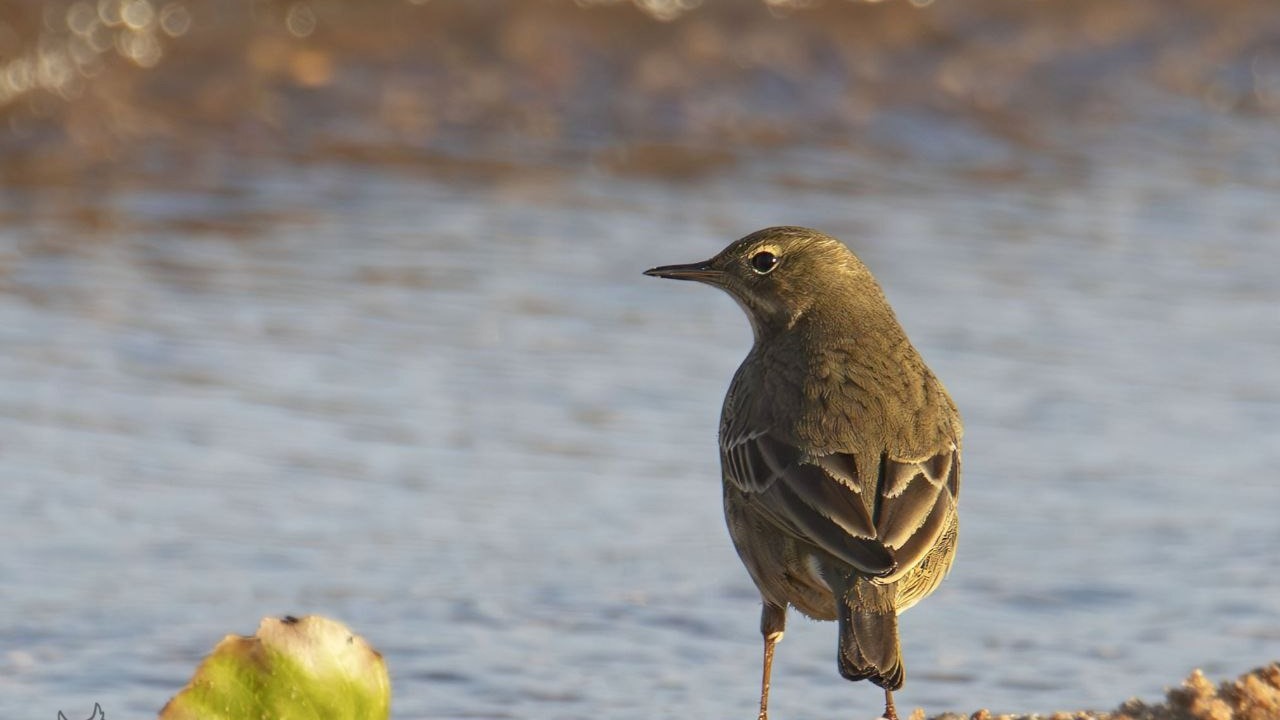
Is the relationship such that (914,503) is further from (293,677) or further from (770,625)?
(293,677)

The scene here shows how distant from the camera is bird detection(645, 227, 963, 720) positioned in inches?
212

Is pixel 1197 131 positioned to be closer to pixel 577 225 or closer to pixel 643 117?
pixel 643 117

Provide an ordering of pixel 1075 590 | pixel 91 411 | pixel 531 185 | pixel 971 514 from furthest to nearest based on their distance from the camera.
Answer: pixel 531 185 → pixel 91 411 → pixel 971 514 → pixel 1075 590

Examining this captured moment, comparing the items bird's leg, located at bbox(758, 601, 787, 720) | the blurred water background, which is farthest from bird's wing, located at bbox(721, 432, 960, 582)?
the blurred water background

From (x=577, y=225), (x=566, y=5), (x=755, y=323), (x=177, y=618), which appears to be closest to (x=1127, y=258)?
(x=577, y=225)

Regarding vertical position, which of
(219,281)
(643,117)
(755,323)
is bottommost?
(755,323)

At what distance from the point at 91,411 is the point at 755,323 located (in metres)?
3.53

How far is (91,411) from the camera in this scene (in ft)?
29.4

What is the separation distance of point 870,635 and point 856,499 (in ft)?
1.32

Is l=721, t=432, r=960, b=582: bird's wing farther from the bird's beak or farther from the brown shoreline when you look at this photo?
the bird's beak

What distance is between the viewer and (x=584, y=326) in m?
10.3

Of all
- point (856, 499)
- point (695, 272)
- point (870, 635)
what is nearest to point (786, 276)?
point (695, 272)

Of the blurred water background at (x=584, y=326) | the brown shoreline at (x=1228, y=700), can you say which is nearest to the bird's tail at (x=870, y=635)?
the brown shoreline at (x=1228, y=700)

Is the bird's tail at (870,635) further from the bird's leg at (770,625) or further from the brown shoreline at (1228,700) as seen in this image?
the bird's leg at (770,625)
